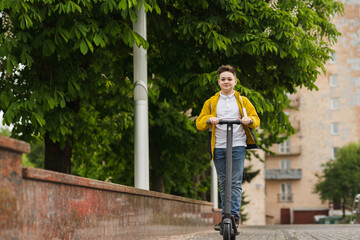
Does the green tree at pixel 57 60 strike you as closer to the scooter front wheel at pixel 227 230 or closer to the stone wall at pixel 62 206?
the stone wall at pixel 62 206

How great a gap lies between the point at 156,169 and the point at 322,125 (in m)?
55.6

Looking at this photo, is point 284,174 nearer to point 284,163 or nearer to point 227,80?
point 284,163

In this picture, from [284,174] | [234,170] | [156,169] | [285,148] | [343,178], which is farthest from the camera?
[285,148]

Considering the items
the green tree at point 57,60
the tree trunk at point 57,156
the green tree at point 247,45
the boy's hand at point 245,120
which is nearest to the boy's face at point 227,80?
the boy's hand at point 245,120

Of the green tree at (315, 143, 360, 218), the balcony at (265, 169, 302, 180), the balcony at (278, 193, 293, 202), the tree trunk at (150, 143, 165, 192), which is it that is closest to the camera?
the tree trunk at (150, 143, 165, 192)

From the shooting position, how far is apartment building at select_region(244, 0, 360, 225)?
2849 inches

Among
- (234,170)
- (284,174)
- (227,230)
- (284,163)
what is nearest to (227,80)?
(234,170)

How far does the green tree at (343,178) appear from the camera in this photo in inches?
2477

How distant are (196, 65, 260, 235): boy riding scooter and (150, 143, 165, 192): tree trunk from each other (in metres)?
12.7

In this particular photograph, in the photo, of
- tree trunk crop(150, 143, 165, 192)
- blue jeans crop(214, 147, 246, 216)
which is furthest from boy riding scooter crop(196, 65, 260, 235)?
tree trunk crop(150, 143, 165, 192)

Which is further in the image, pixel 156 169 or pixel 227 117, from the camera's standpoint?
pixel 156 169

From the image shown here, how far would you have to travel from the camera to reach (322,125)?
241ft

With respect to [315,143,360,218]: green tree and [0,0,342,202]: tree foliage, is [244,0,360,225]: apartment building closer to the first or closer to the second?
[315,143,360,218]: green tree

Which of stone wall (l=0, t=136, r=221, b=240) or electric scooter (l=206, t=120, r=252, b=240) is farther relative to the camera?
electric scooter (l=206, t=120, r=252, b=240)
